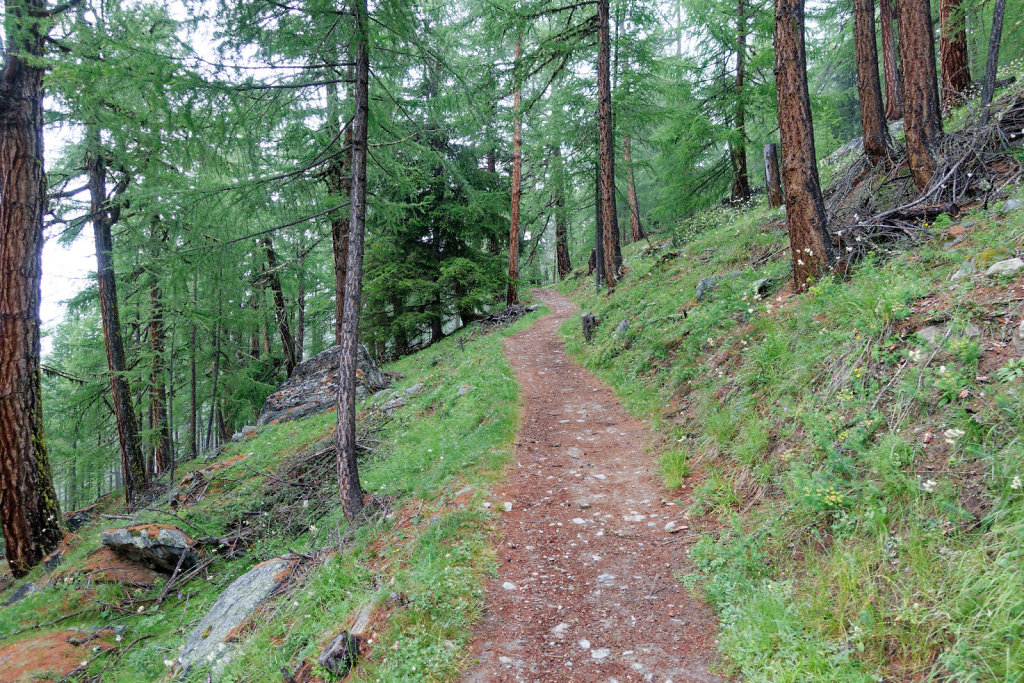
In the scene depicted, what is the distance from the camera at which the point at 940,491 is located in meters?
2.91

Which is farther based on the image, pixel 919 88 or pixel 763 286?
pixel 763 286

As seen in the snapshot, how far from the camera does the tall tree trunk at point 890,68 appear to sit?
10852 millimetres

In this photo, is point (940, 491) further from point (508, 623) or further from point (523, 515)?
point (523, 515)

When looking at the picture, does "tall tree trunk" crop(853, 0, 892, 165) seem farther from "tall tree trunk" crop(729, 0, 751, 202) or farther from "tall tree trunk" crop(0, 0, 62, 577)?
"tall tree trunk" crop(0, 0, 62, 577)

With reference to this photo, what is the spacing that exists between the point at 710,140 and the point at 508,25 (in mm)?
8157

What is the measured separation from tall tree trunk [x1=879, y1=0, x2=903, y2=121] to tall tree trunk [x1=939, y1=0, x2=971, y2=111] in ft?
2.59

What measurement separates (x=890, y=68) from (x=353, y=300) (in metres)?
13.4

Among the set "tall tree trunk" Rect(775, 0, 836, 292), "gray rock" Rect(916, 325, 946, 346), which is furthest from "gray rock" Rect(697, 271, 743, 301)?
"gray rock" Rect(916, 325, 946, 346)

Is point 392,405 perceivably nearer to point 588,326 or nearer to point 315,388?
point 315,388

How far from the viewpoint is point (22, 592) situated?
7.41 m

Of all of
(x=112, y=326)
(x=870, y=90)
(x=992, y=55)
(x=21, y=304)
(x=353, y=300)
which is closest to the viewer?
(x=353, y=300)

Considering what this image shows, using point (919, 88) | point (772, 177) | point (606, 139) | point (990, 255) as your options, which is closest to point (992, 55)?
point (919, 88)

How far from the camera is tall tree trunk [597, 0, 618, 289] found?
40.6 feet

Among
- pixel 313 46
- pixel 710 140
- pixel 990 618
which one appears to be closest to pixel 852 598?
pixel 990 618
